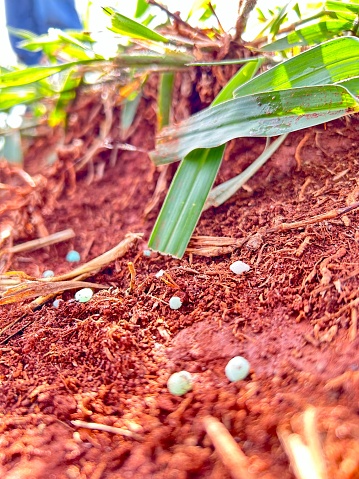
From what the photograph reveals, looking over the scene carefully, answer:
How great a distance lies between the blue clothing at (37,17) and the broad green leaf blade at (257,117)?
4.87 ft

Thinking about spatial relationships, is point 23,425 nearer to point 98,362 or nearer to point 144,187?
point 98,362

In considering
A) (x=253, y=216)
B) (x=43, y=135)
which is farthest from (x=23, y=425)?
(x=43, y=135)

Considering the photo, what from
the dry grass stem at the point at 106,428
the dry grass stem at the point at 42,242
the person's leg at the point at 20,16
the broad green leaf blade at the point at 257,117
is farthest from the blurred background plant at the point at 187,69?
the person's leg at the point at 20,16

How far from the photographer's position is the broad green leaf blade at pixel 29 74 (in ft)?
4.26

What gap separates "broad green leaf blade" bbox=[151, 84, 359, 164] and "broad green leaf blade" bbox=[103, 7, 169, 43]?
271 millimetres

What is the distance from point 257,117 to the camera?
3.13 feet

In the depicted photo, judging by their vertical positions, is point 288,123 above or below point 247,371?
above

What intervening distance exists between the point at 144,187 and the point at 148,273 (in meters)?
0.37

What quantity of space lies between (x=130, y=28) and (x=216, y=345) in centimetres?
86

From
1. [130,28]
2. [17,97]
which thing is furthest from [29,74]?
[130,28]

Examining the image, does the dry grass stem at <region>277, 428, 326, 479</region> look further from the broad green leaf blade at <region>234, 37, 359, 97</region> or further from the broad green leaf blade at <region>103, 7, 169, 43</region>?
the broad green leaf blade at <region>103, 7, 169, 43</region>

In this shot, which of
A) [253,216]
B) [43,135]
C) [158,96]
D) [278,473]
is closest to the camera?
[278,473]

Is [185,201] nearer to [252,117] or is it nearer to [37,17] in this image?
[252,117]

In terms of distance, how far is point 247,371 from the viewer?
669 mm
